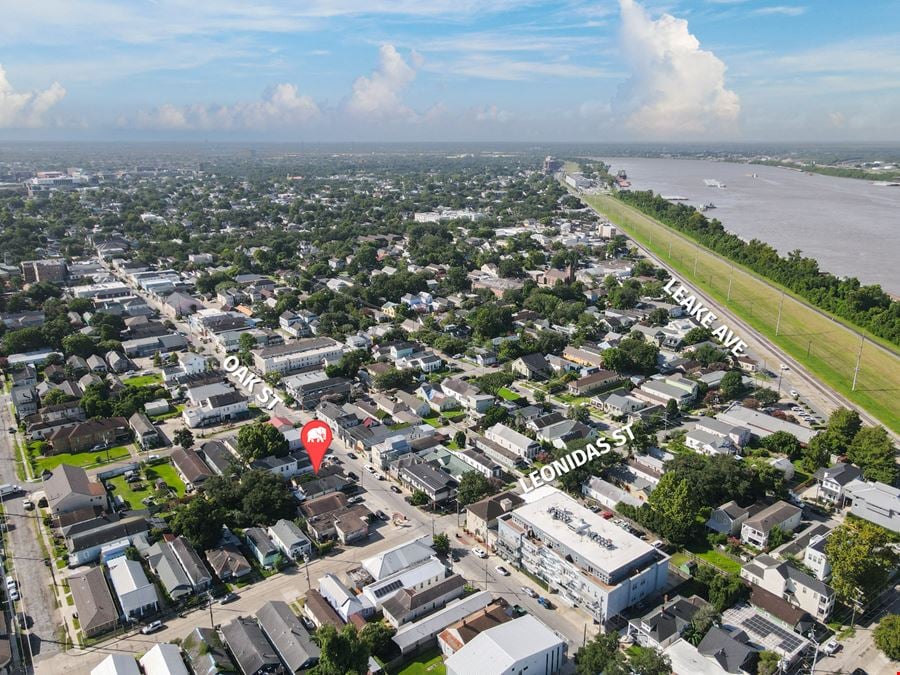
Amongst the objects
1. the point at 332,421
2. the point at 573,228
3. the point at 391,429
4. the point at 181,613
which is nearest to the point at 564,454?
the point at 391,429

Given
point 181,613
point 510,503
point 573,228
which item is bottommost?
point 181,613

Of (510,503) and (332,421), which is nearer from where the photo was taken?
(510,503)

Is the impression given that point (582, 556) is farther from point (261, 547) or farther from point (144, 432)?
point (144, 432)

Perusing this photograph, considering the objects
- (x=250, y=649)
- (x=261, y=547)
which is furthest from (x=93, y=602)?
(x=250, y=649)

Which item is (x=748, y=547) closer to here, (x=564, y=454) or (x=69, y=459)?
(x=564, y=454)

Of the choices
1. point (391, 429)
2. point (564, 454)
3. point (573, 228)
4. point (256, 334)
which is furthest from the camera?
point (573, 228)

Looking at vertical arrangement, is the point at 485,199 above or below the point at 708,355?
above

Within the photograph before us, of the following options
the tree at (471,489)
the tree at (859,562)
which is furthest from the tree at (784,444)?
the tree at (471,489)

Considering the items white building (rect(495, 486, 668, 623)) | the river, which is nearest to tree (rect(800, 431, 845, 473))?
white building (rect(495, 486, 668, 623))
